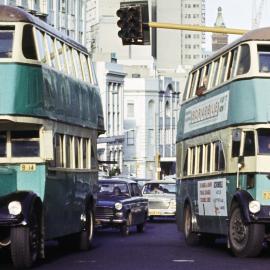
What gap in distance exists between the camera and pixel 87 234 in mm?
25469

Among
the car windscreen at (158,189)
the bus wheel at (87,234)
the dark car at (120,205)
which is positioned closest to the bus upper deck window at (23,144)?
the bus wheel at (87,234)

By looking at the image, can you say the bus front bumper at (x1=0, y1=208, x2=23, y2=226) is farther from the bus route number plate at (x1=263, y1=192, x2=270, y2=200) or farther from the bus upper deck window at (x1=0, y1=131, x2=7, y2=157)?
the bus route number plate at (x1=263, y1=192, x2=270, y2=200)

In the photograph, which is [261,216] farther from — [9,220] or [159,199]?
[159,199]

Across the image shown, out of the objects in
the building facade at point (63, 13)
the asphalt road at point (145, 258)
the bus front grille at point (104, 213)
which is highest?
the building facade at point (63, 13)

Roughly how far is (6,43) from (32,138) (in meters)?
1.70

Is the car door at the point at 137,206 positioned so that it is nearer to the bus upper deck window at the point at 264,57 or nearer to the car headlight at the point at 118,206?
the car headlight at the point at 118,206

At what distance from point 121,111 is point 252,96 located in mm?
119127

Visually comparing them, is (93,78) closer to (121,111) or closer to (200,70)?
(200,70)

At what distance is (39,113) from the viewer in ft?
66.6

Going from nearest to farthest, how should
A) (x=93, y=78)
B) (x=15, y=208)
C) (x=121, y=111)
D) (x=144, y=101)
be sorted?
(x=15, y=208)
(x=93, y=78)
(x=121, y=111)
(x=144, y=101)

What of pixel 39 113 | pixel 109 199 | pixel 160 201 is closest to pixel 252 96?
pixel 39 113

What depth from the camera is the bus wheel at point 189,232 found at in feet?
94.1

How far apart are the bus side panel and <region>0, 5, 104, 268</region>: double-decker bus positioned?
0.7 inches

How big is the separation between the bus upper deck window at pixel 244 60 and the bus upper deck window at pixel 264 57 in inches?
10.2
